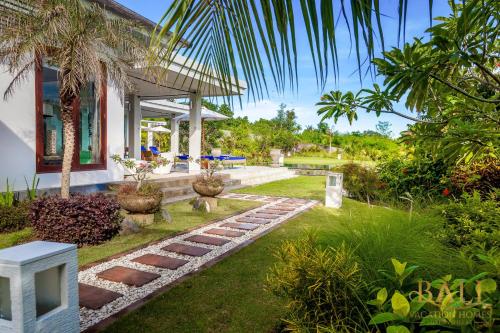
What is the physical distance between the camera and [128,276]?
372 centimetres

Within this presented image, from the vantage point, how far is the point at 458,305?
1.02 m

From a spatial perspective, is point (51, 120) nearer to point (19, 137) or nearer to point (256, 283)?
point (19, 137)

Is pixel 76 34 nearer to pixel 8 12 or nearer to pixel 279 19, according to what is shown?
pixel 8 12

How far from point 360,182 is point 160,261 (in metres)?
7.79

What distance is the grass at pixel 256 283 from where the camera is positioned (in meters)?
2.28

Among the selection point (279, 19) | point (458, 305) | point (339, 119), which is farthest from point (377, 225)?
point (279, 19)

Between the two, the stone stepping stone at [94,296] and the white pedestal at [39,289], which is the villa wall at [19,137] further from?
the white pedestal at [39,289]

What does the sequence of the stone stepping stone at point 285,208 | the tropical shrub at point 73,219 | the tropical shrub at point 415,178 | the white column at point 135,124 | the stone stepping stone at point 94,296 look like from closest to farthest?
1. the stone stepping stone at point 94,296
2. the tropical shrub at point 73,219
3. the stone stepping stone at point 285,208
4. the tropical shrub at point 415,178
5. the white column at point 135,124

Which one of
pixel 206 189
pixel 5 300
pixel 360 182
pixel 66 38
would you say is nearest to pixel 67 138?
pixel 66 38

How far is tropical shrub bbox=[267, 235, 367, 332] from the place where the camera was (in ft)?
6.35

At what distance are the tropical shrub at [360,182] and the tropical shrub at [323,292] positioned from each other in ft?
27.5

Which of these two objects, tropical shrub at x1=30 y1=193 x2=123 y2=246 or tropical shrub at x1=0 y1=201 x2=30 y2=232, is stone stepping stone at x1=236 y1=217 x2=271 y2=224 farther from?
tropical shrub at x1=0 y1=201 x2=30 y2=232

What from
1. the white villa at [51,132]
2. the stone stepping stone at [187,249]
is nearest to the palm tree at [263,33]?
the stone stepping stone at [187,249]

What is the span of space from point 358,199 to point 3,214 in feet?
31.0
